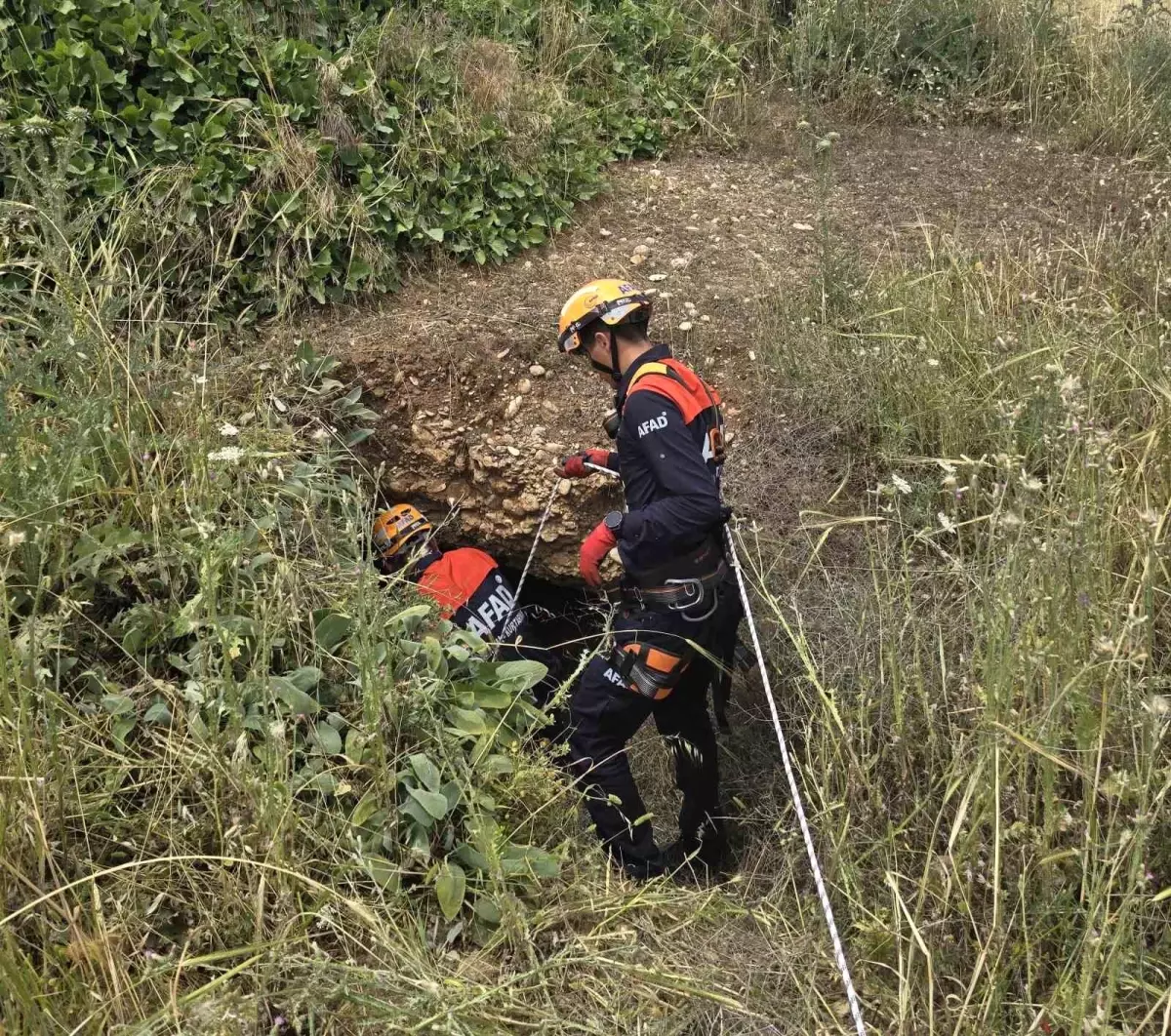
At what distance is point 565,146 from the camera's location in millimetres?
5820

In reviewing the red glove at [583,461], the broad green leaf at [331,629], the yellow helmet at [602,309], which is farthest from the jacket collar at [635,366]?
the broad green leaf at [331,629]

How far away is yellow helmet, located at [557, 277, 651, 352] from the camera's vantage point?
3668 millimetres

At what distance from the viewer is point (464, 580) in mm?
4238

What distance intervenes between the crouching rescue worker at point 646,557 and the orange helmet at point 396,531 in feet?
2.95

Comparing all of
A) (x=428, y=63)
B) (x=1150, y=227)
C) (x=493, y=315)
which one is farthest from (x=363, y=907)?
(x=1150, y=227)

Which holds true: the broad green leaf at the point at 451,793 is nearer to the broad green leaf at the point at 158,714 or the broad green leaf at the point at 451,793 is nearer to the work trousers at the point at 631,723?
the broad green leaf at the point at 158,714

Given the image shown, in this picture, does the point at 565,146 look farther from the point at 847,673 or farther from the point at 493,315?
the point at 847,673

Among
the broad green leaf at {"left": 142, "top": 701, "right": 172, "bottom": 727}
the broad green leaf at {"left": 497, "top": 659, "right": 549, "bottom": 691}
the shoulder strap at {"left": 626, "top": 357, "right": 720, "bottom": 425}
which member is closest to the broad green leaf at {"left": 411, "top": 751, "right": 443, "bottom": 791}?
the broad green leaf at {"left": 497, "top": 659, "right": 549, "bottom": 691}

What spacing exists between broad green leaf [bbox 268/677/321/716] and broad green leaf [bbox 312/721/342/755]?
53 mm

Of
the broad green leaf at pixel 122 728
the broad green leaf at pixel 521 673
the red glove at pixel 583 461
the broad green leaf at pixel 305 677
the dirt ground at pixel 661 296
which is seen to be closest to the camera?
the broad green leaf at pixel 122 728

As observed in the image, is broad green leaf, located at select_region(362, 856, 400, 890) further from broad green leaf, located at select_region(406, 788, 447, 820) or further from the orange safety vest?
the orange safety vest

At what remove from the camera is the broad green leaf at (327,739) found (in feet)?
8.89

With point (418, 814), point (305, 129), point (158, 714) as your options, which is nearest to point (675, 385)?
point (418, 814)

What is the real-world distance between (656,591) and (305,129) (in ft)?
9.82
